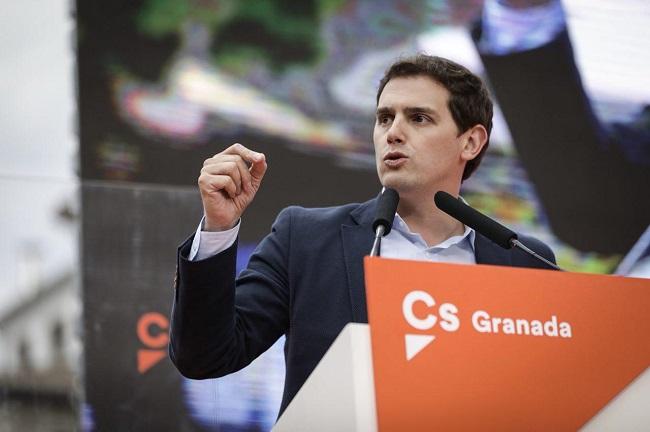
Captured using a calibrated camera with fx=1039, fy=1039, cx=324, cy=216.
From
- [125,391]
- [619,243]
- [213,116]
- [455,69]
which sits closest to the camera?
[455,69]

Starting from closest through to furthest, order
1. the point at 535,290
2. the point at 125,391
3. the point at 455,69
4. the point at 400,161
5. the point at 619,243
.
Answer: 1. the point at 535,290
2. the point at 400,161
3. the point at 455,69
4. the point at 125,391
5. the point at 619,243

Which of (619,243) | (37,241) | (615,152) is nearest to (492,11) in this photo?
(615,152)

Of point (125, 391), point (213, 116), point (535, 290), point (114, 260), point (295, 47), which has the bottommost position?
point (535, 290)

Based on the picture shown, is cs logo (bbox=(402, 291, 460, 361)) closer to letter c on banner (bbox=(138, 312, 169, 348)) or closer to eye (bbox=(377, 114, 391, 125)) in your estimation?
eye (bbox=(377, 114, 391, 125))

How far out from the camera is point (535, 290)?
145cm

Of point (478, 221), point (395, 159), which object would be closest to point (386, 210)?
point (478, 221)

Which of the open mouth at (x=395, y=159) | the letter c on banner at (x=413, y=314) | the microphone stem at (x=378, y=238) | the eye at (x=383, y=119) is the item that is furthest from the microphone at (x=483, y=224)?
the letter c on banner at (x=413, y=314)

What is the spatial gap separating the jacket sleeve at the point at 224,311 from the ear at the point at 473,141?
54 centimetres

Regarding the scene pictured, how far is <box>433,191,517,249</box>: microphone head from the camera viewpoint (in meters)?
1.81

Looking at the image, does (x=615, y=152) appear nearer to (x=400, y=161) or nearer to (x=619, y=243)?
(x=619, y=243)

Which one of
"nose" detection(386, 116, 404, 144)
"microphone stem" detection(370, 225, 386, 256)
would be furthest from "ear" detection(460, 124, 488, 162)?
"microphone stem" detection(370, 225, 386, 256)

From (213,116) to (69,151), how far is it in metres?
0.48

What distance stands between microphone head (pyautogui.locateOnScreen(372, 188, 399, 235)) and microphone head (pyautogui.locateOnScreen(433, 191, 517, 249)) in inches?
3.7

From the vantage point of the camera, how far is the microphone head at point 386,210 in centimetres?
174
